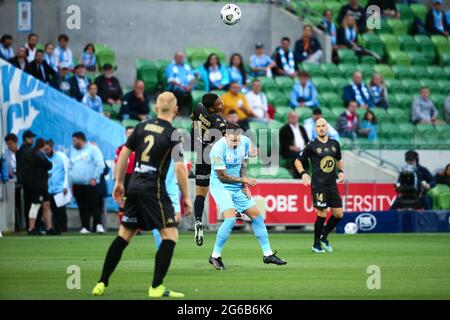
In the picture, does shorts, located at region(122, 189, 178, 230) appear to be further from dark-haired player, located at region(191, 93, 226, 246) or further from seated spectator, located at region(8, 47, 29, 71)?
Result: seated spectator, located at region(8, 47, 29, 71)

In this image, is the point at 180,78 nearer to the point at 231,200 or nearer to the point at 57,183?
the point at 57,183

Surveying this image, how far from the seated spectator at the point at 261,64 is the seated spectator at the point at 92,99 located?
5497 mm

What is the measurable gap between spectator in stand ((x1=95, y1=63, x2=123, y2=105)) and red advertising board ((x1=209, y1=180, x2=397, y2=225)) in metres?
3.97

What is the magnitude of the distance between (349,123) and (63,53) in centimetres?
748

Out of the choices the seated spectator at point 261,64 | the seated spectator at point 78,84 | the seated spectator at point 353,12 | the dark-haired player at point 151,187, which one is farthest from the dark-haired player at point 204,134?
the seated spectator at point 353,12

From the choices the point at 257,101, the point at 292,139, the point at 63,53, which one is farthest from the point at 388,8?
the point at 63,53

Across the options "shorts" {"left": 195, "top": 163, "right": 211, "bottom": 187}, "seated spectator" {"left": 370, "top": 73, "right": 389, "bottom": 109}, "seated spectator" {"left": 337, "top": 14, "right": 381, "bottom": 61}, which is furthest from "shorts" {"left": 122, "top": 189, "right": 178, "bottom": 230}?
"seated spectator" {"left": 337, "top": 14, "right": 381, "bottom": 61}

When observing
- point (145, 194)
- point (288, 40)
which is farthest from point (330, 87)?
point (145, 194)

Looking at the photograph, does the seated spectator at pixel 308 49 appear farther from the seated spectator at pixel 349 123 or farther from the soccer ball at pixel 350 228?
the soccer ball at pixel 350 228

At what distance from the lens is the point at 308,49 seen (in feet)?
105

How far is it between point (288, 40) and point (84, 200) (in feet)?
27.8

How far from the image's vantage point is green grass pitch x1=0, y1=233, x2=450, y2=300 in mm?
12586

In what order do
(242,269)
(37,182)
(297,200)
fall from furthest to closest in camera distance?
1. (297,200)
2. (37,182)
3. (242,269)
